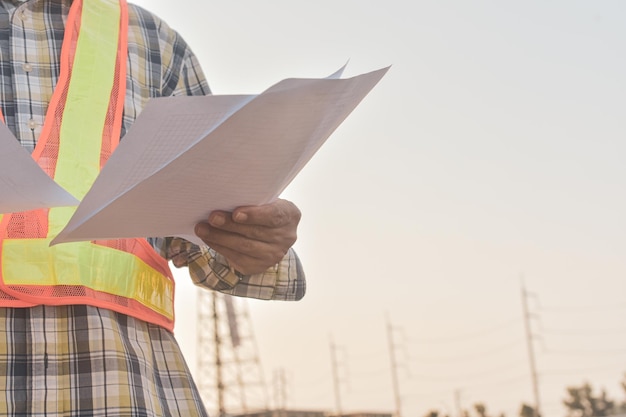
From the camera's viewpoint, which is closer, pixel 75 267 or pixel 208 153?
pixel 208 153

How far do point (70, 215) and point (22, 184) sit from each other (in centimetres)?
20

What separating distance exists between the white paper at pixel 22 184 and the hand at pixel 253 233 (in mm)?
215

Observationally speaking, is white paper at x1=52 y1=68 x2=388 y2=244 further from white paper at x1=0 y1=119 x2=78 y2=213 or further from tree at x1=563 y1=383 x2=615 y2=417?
tree at x1=563 y1=383 x2=615 y2=417

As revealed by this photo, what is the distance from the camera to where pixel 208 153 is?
1267 mm

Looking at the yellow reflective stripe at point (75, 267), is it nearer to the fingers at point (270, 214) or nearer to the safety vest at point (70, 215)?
the safety vest at point (70, 215)

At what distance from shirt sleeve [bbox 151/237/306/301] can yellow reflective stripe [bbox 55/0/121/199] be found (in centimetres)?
24

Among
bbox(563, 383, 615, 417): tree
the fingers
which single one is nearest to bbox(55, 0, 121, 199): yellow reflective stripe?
the fingers

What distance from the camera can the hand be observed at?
144cm

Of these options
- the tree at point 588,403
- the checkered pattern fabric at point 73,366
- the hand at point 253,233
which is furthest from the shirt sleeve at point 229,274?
the tree at point 588,403

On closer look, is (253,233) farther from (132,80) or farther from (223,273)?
(132,80)

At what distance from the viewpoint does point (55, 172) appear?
1553mm

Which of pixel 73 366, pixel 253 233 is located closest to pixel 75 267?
pixel 73 366

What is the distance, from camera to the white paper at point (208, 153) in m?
1.23

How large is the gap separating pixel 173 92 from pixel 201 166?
0.74m
